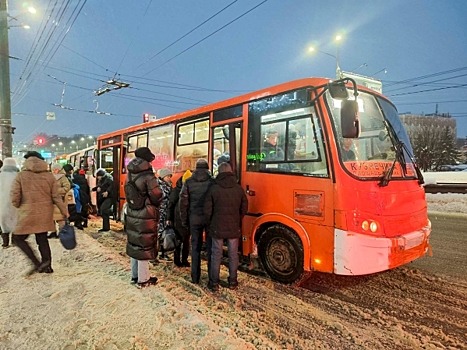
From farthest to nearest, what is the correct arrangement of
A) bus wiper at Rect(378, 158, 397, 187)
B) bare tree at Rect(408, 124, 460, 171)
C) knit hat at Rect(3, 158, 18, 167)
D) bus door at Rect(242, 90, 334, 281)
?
bare tree at Rect(408, 124, 460, 171) → knit hat at Rect(3, 158, 18, 167) → bus door at Rect(242, 90, 334, 281) → bus wiper at Rect(378, 158, 397, 187)

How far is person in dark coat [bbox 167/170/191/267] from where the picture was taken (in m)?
5.83

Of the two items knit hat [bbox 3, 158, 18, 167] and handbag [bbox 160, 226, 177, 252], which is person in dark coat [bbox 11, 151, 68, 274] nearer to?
knit hat [bbox 3, 158, 18, 167]

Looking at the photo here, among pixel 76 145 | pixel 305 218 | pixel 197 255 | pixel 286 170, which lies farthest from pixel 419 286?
pixel 76 145

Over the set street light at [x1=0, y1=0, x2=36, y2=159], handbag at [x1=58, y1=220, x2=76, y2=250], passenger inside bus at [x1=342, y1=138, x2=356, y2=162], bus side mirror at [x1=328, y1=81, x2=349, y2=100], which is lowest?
handbag at [x1=58, y1=220, x2=76, y2=250]

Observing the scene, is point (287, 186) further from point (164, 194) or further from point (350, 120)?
point (164, 194)

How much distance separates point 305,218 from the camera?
15.0 feet

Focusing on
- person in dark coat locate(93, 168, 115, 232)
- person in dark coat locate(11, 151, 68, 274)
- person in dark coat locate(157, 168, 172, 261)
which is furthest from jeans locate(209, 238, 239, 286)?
person in dark coat locate(93, 168, 115, 232)

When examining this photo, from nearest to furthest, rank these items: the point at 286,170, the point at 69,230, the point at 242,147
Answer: the point at 286,170, the point at 242,147, the point at 69,230

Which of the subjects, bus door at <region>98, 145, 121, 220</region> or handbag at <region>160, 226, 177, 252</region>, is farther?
bus door at <region>98, 145, 121, 220</region>

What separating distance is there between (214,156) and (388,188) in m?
3.26

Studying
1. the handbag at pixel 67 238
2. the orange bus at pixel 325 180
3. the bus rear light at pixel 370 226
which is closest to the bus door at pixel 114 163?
the handbag at pixel 67 238

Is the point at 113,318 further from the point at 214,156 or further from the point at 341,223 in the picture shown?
the point at 214,156

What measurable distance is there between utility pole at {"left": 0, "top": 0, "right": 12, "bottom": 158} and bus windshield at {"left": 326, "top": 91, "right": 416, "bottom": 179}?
417 inches

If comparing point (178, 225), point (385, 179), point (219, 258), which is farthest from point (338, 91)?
point (178, 225)
